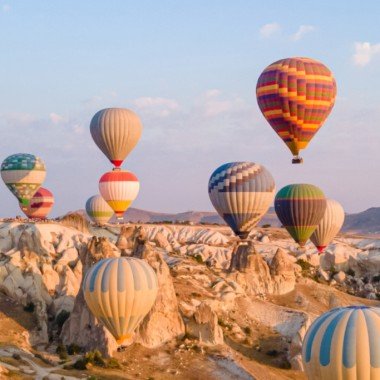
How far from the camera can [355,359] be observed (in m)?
48.7

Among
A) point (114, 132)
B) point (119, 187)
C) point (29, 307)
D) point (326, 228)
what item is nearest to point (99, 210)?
point (119, 187)

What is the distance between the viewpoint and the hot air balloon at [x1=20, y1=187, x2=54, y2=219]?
140475 millimetres

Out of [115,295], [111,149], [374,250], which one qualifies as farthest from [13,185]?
[374,250]

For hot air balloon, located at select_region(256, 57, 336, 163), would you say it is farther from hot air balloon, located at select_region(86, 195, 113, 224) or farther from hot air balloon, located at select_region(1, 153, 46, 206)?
hot air balloon, located at select_region(86, 195, 113, 224)

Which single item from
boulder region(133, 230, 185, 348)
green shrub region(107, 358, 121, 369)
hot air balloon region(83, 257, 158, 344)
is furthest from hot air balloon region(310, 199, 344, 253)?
green shrub region(107, 358, 121, 369)

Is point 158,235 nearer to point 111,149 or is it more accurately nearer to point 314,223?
point 111,149

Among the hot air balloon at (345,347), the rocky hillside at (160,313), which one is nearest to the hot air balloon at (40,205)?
the rocky hillside at (160,313)

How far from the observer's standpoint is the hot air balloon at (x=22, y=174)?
358ft

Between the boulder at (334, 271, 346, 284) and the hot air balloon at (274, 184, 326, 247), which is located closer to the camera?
the hot air balloon at (274, 184, 326, 247)

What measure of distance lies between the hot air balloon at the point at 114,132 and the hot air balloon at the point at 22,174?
1041 cm

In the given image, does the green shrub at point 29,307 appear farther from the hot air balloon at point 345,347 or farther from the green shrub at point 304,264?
the green shrub at point 304,264

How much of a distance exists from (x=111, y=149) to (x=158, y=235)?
20861 mm

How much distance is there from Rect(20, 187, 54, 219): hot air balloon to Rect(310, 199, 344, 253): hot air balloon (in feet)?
170

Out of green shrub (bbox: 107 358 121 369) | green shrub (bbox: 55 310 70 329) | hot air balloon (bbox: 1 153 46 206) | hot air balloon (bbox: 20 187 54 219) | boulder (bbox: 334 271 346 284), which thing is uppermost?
hot air balloon (bbox: 1 153 46 206)
